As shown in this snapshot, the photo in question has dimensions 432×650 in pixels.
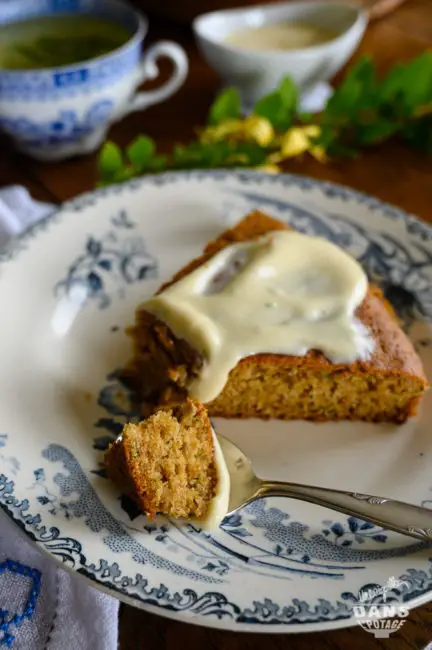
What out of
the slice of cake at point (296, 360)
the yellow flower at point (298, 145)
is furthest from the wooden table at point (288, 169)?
the slice of cake at point (296, 360)

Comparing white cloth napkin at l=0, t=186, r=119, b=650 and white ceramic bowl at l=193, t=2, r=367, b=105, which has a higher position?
white ceramic bowl at l=193, t=2, r=367, b=105

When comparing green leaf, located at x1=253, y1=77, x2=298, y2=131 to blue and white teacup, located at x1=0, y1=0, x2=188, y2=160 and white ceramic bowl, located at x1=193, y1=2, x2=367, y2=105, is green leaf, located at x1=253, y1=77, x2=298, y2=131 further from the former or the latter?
blue and white teacup, located at x1=0, y1=0, x2=188, y2=160

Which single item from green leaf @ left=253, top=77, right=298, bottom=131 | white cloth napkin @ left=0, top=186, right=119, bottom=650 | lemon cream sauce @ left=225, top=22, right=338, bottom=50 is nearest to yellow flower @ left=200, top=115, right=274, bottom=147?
green leaf @ left=253, top=77, right=298, bottom=131

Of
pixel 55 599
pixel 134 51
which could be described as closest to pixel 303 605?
pixel 55 599

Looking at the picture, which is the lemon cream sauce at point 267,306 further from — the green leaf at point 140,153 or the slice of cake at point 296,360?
the green leaf at point 140,153

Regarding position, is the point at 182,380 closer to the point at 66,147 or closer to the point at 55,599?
the point at 55,599

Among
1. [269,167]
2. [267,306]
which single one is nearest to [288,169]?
[269,167]

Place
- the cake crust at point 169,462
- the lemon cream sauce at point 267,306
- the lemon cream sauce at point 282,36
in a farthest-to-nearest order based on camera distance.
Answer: the lemon cream sauce at point 282,36 < the lemon cream sauce at point 267,306 < the cake crust at point 169,462
